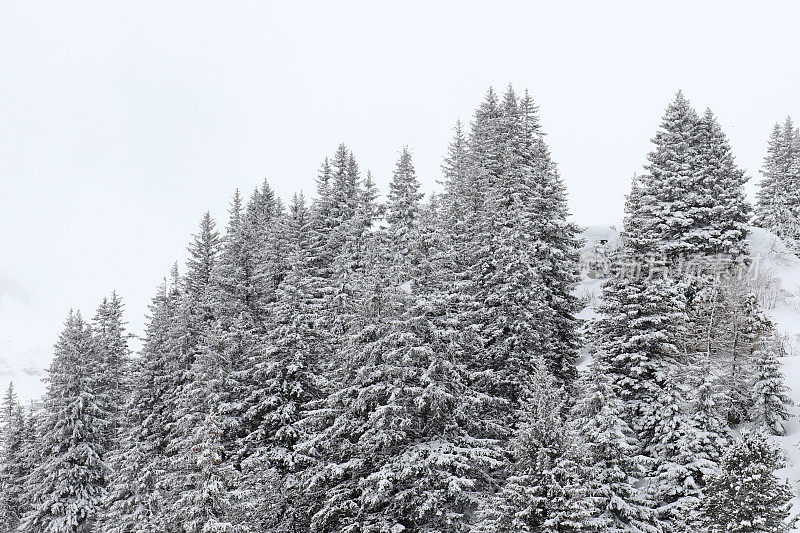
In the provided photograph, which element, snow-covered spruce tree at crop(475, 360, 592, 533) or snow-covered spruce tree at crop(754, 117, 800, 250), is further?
snow-covered spruce tree at crop(754, 117, 800, 250)

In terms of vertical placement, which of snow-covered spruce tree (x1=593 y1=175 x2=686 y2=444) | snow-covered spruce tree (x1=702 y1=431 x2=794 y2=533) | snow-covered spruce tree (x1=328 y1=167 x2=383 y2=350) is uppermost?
snow-covered spruce tree (x1=328 y1=167 x2=383 y2=350)

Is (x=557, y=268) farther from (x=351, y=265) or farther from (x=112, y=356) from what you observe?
(x=112, y=356)

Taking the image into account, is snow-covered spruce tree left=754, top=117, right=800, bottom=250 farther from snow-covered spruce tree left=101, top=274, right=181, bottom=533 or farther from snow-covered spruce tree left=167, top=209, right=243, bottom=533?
snow-covered spruce tree left=101, top=274, right=181, bottom=533

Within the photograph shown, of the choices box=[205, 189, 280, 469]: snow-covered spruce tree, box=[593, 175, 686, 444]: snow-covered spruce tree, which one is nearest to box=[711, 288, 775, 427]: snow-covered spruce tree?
box=[593, 175, 686, 444]: snow-covered spruce tree

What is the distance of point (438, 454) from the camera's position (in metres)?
20.0

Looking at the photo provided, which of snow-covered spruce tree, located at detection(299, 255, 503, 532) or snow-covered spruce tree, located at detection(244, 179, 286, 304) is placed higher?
snow-covered spruce tree, located at detection(244, 179, 286, 304)

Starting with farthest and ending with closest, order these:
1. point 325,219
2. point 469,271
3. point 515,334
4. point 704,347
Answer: point 325,219 < point 469,271 < point 515,334 < point 704,347

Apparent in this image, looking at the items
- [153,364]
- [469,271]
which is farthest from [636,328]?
[153,364]

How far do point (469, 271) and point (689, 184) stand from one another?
12658mm

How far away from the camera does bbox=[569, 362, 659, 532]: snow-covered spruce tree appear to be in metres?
17.1

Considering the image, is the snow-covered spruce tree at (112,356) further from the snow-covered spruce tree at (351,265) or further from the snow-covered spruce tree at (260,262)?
the snow-covered spruce tree at (351,265)

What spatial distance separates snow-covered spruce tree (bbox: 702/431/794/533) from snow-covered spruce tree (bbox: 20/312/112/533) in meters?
30.9

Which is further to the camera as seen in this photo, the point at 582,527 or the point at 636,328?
the point at 636,328

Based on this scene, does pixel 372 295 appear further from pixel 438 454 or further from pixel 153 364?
Result: pixel 153 364
